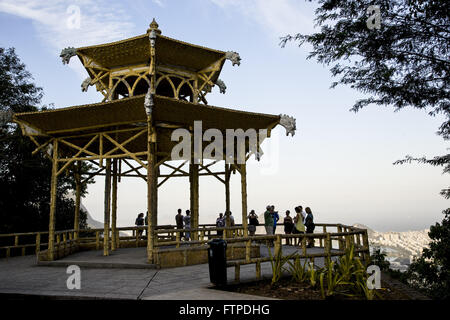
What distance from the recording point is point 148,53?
1312 cm

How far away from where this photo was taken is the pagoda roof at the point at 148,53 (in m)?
12.8

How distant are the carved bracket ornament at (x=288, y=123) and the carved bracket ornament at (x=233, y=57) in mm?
3136

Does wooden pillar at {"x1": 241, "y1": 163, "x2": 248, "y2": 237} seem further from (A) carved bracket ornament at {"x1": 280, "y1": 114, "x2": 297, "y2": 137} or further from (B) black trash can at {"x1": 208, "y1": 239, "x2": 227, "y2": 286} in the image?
(B) black trash can at {"x1": 208, "y1": 239, "x2": 227, "y2": 286}

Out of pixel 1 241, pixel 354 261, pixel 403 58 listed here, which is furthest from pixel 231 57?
pixel 1 241

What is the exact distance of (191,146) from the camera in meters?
14.1

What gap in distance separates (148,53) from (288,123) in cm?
590

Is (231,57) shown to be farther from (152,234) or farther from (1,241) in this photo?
(1,241)

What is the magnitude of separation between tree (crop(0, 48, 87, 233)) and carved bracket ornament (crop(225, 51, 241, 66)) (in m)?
14.1

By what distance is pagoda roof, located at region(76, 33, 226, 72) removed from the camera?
1279cm

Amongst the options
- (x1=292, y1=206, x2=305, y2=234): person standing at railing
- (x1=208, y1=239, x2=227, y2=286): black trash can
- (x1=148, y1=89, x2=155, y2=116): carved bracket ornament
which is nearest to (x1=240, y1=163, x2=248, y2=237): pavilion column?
(x1=292, y1=206, x2=305, y2=234): person standing at railing

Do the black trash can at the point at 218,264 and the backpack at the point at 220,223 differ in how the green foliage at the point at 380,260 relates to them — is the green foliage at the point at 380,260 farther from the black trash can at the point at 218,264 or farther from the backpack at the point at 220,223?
the black trash can at the point at 218,264

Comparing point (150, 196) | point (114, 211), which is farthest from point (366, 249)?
point (114, 211)
